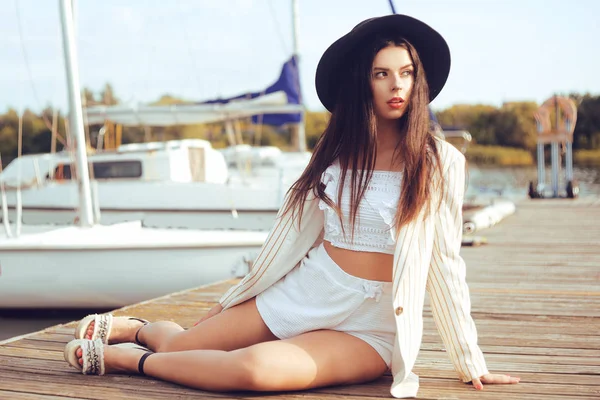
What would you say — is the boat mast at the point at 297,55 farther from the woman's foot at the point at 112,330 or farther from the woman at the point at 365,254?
the woman at the point at 365,254

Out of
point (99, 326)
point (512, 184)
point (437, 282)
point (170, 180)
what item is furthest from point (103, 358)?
point (512, 184)

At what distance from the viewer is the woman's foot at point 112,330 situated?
2.87m

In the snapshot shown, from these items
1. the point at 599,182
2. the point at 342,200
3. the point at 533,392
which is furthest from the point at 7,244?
the point at 599,182

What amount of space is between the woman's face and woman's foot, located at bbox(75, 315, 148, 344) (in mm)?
1369

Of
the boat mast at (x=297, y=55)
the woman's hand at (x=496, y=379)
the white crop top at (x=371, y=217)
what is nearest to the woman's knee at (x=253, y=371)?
the white crop top at (x=371, y=217)

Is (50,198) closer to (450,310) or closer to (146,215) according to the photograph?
(146,215)

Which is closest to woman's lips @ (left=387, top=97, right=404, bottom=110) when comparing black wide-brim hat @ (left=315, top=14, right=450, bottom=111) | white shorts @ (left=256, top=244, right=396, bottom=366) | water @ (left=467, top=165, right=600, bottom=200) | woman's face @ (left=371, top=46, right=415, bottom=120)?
woman's face @ (left=371, top=46, right=415, bottom=120)

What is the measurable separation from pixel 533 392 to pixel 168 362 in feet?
4.13

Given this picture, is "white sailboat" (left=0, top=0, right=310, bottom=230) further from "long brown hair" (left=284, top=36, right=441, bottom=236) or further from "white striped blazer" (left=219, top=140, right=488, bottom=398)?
"white striped blazer" (left=219, top=140, right=488, bottom=398)

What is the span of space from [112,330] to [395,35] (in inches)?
62.8

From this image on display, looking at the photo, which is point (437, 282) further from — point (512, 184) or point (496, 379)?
point (512, 184)

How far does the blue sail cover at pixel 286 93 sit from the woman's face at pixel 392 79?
9688 millimetres

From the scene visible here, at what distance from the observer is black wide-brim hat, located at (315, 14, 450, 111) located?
2.41 metres

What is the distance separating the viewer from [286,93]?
1212 cm
